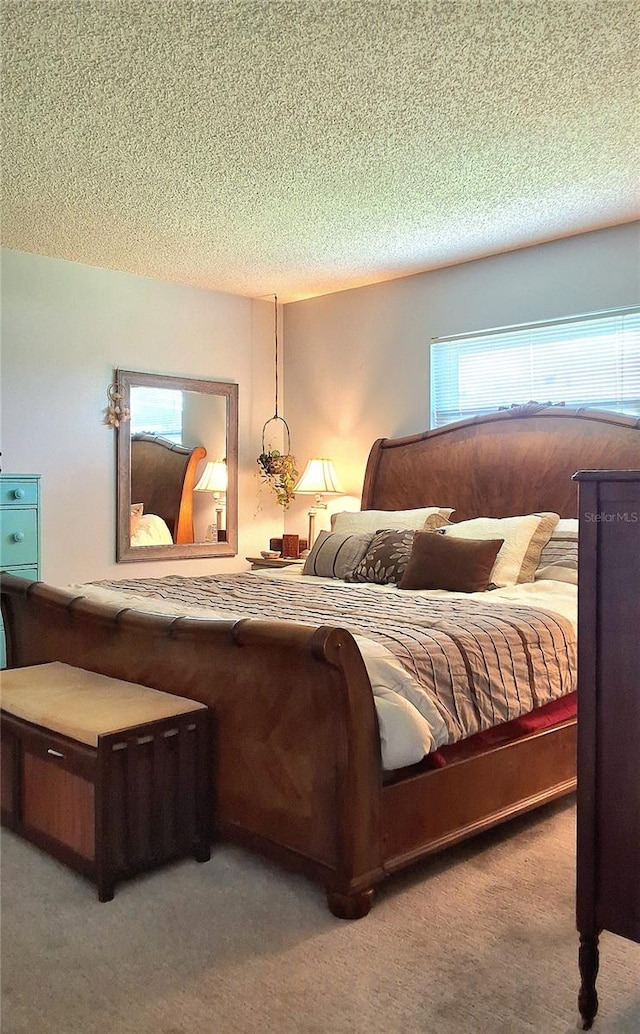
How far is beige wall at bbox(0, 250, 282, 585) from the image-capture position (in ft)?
15.3

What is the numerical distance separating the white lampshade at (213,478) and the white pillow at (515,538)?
2063 mm

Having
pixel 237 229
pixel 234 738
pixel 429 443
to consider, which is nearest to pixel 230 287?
pixel 237 229

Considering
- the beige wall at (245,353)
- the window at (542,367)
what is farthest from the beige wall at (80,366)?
the window at (542,367)

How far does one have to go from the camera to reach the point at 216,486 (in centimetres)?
561

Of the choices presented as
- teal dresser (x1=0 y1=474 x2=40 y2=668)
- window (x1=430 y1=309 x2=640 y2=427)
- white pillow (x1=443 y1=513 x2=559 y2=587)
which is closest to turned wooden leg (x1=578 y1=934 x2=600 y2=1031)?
white pillow (x1=443 y1=513 x2=559 y2=587)

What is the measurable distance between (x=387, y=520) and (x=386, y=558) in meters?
0.51

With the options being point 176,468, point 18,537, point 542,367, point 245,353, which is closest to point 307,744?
point 18,537

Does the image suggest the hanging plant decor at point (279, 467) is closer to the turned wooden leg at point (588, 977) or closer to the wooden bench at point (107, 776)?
the wooden bench at point (107, 776)

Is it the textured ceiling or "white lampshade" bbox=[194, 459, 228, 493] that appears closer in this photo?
the textured ceiling

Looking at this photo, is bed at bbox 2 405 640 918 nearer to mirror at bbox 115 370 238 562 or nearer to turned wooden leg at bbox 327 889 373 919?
turned wooden leg at bbox 327 889 373 919

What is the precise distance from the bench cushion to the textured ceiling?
2.00 metres

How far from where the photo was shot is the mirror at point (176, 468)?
514 cm

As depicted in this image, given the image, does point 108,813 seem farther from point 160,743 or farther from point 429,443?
point 429,443

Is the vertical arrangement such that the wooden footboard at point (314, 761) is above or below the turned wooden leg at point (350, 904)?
above
